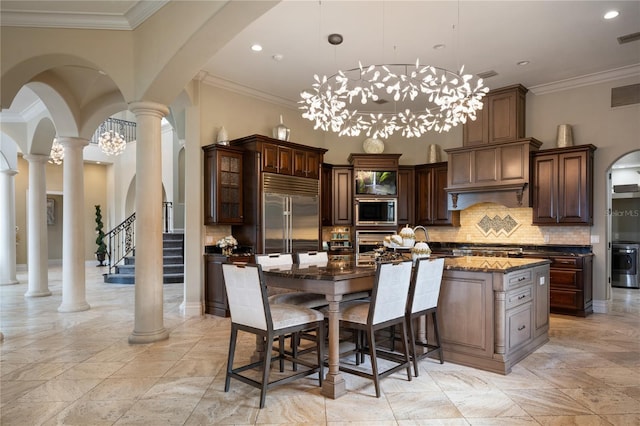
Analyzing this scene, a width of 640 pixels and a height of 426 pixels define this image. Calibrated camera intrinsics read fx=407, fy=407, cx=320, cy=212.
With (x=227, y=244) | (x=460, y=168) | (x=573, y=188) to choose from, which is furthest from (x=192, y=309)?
(x=573, y=188)

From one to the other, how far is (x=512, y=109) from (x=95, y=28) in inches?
226

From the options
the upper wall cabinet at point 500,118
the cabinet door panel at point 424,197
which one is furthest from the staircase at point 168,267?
the upper wall cabinet at point 500,118

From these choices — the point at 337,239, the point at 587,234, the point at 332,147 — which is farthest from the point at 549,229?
the point at 332,147

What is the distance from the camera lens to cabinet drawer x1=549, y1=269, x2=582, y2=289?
18.3 ft

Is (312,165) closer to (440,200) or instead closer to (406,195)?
(406,195)

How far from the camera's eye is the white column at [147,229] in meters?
4.36

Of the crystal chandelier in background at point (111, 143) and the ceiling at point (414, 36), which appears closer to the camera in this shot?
the ceiling at point (414, 36)

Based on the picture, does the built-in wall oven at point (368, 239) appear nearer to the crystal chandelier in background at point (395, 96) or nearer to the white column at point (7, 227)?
the crystal chandelier in background at point (395, 96)

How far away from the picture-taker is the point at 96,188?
14.2m

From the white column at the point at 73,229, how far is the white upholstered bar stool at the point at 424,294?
505cm

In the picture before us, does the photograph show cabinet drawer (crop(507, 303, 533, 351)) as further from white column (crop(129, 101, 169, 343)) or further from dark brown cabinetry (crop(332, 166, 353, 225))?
dark brown cabinetry (crop(332, 166, 353, 225))

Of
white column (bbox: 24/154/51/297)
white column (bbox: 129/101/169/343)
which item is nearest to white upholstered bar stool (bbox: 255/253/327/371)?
white column (bbox: 129/101/169/343)

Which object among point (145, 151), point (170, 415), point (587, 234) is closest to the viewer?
point (170, 415)

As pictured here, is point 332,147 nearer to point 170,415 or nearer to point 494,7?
point 494,7
